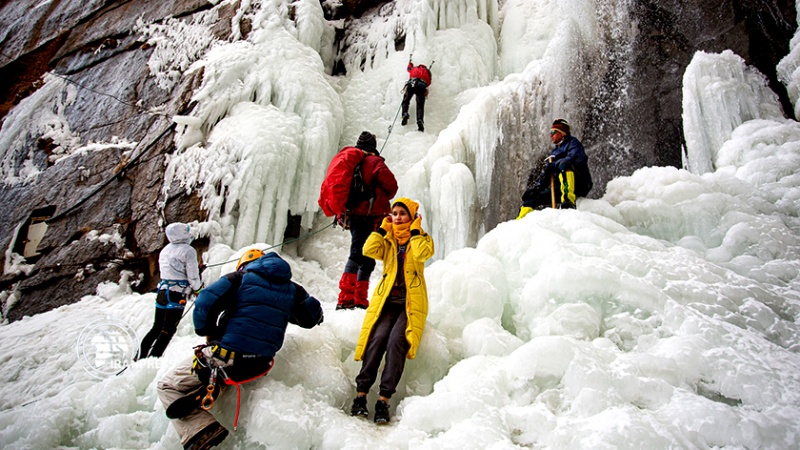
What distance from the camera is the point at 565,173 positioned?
174 inches

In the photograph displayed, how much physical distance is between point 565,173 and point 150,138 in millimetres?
6576

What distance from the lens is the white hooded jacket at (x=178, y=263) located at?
436 cm

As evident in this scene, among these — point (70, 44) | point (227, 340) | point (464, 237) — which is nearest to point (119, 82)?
point (70, 44)

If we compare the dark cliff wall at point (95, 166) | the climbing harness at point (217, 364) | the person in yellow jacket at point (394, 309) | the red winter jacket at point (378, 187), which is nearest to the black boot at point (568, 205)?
the red winter jacket at point (378, 187)

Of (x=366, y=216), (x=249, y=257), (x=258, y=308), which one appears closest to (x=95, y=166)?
(x=366, y=216)

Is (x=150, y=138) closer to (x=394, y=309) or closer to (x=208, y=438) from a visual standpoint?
(x=394, y=309)

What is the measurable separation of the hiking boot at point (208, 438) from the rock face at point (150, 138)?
4416mm

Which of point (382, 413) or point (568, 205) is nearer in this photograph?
point (382, 413)

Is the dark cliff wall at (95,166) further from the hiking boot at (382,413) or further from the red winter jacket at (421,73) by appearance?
the hiking boot at (382,413)

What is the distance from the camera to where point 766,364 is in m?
2.23

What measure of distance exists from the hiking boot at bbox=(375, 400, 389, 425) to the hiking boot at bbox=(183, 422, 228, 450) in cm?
79

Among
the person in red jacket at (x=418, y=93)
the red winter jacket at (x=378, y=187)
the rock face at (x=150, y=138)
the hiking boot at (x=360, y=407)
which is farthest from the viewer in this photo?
the person in red jacket at (x=418, y=93)

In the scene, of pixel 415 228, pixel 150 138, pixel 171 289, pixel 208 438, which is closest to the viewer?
pixel 208 438

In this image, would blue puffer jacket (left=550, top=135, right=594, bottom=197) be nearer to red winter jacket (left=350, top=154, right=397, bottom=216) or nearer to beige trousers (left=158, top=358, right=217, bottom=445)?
red winter jacket (left=350, top=154, right=397, bottom=216)
